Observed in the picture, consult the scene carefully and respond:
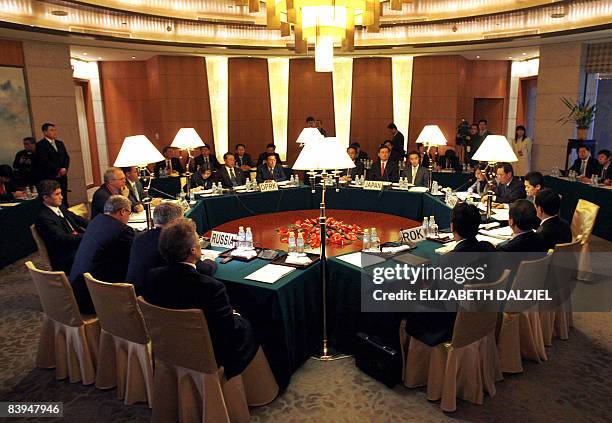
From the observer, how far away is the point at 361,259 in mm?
3557

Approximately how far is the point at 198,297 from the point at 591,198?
20.4 ft

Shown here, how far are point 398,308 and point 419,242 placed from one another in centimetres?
96

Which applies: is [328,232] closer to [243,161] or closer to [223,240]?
[223,240]

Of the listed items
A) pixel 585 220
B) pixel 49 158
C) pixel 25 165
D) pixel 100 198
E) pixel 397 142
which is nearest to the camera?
pixel 585 220

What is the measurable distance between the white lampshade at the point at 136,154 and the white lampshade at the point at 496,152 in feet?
10.3

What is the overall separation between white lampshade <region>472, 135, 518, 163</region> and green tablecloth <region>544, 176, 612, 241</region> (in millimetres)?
2605

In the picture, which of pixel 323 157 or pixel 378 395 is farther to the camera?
pixel 323 157

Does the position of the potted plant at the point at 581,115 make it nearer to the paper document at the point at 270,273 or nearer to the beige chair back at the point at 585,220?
the beige chair back at the point at 585,220

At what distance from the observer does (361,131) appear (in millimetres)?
11430

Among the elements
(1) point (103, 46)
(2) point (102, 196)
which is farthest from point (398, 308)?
(1) point (103, 46)

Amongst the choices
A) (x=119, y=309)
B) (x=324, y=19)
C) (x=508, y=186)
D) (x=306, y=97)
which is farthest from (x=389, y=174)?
(x=119, y=309)

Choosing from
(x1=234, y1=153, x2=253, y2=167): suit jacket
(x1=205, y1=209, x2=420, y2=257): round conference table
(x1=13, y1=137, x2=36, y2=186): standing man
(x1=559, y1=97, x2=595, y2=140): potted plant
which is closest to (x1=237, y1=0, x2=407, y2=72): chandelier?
(x1=205, y1=209, x2=420, y2=257): round conference table

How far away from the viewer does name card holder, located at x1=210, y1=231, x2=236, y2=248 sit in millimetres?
3912

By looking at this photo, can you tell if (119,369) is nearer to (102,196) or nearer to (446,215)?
(102,196)
